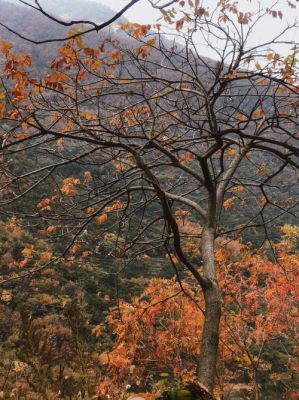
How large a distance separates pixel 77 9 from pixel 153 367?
84.1 m

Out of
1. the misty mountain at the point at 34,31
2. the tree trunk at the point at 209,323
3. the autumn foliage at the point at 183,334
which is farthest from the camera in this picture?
the misty mountain at the point at 34,31

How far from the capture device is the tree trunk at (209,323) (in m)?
2.88

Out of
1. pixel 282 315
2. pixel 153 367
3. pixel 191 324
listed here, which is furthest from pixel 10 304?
pixel 282 315

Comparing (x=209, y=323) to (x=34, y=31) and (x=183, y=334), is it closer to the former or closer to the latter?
(x=183, y=334)

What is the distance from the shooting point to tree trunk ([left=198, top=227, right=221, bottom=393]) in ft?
9.46

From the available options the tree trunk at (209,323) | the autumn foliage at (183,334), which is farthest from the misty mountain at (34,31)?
the tree trunk at (209,323)

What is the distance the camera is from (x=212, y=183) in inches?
148

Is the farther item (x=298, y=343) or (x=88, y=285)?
(x=88, y=285)

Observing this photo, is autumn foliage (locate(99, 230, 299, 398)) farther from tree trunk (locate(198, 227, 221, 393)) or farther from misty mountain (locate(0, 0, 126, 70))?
misty mountain (locate(0, 0, 126, 70))

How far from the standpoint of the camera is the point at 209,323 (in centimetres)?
309

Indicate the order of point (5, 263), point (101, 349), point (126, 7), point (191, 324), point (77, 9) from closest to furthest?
point (126, 7) → point (191, 324) → point (101, 349) → point (5, 263) → point (77, 9)

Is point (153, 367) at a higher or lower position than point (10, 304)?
lower

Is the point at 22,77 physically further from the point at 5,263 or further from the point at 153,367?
the point at 5,263

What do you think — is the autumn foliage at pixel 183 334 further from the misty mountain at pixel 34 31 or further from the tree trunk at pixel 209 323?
the misty mountain at pixel 34 31
